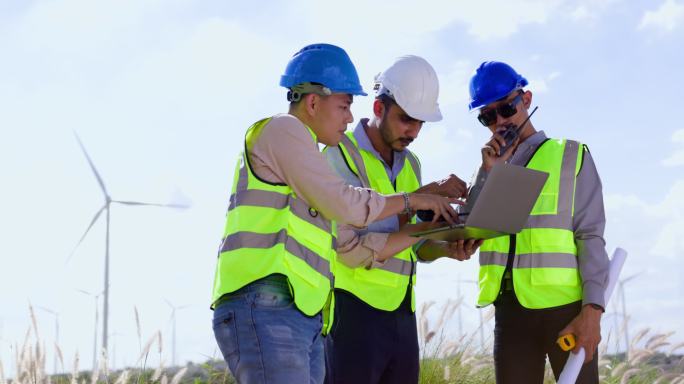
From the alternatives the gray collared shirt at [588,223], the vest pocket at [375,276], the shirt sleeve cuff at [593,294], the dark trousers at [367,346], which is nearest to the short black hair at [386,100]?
the gray collared shirt at [588,223]

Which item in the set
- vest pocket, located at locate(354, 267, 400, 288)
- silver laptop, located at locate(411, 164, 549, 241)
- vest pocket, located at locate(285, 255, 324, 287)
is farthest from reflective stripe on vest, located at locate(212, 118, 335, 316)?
vest pocket, located at locate(354, 267, 400, 288)

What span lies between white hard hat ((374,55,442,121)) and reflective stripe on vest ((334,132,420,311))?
33cm

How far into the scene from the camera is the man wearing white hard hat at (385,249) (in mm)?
4695

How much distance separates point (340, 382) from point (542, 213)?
1419 millimetres

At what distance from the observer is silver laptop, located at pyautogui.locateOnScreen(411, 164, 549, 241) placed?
13.5ft

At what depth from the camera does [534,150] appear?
5.02 metres

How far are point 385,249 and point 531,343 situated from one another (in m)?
0.96

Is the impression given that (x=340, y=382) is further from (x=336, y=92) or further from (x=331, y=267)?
(x=336, y=92)

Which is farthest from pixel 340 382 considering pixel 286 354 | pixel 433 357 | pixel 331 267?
pixel 433 357

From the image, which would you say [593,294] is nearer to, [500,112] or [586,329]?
[586,329]

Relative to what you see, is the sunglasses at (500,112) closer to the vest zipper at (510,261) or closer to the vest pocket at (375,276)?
the vest zipper at (510,261)

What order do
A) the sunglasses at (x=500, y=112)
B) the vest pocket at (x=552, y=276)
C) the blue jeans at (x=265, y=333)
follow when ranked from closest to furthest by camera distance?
the blue jeans at (x=265, y=333), the vest pocket at (x=552, y=276), the sunglasses at (x=500, y=112)

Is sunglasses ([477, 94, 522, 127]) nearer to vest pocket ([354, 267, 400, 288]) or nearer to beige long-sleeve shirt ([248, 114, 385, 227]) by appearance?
vest pocket ([354, 267, 400, 288])

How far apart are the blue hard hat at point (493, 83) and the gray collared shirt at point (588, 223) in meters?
0.36
